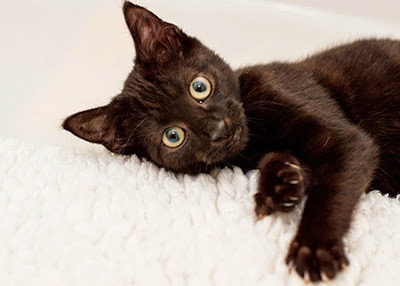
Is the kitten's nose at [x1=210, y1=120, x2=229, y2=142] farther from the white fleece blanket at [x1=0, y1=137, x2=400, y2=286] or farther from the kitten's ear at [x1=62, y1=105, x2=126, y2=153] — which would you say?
the kitten's ear at [x1=62, y1=105, x2=126, y2=153]

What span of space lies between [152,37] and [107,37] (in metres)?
0.83

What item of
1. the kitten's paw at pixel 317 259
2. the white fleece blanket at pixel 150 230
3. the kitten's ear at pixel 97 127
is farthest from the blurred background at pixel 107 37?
the kitten's paw at pixel 317 259

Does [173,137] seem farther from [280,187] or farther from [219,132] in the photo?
[280,187]

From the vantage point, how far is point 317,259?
0.92 metres

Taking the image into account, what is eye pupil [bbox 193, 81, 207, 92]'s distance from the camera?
1248 mm

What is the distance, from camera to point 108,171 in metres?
1.26

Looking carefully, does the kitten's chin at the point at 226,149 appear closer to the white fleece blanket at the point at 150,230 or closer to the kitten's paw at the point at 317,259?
the white fleece blanket at the point at 150,230

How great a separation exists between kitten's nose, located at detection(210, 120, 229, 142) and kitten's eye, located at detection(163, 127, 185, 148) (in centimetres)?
10

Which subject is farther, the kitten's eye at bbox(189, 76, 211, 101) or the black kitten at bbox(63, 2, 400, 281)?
the kitten's eye at bbox(189, 76, 211, 101)

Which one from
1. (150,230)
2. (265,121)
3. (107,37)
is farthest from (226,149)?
(107,37)

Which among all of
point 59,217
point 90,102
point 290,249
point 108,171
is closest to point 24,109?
point 90,102

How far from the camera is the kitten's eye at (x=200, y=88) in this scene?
4.07ft

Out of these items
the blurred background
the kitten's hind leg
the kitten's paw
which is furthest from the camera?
the blurred background

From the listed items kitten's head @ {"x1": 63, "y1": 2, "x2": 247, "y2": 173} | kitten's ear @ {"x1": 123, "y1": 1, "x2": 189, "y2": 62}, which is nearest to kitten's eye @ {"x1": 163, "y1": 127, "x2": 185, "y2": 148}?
kitten's head @ {"x1": 63, "y1": 2, "x2": 247, "y2": 173}
